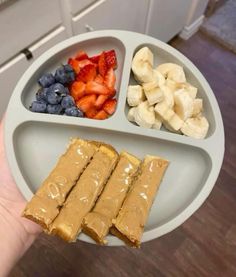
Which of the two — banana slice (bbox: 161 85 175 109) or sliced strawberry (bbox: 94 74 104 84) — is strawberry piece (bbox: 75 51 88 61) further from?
banana slice (bbox: 161 85 175 109)

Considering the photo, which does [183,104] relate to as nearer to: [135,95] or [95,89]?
[135,95]

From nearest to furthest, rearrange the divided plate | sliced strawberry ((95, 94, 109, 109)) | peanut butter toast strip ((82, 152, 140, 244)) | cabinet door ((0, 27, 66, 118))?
peanut butter toast strip ((82, 152, 140, 244)) → the divided plate → sliced strawberry ((95, 94, 109, 109)) → cabinet door ((0, 27, 66, 118))

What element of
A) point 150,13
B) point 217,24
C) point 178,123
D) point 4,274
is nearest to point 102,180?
point 178,123

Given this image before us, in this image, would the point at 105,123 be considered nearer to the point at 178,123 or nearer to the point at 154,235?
the point at 178,123

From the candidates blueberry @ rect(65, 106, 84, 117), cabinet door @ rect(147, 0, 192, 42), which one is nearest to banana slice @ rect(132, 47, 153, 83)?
blueberry @ rect(65, 106, 84, 117)

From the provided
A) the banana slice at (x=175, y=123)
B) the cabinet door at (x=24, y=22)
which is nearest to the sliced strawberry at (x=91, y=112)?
the banana slice at (x=175, y=123)

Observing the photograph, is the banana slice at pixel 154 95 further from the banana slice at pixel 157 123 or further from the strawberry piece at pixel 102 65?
the strawberry piece at pixel 102 65
